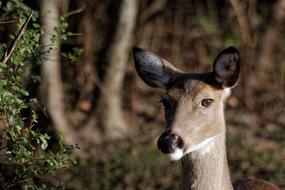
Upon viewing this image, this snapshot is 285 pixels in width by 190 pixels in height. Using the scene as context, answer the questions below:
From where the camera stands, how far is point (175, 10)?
16.0 metres

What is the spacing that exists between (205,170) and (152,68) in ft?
3.12

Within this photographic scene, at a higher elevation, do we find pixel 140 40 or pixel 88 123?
pixel 140 40

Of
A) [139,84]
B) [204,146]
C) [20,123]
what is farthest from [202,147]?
[139,84]

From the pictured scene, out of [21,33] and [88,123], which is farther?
[88,123]

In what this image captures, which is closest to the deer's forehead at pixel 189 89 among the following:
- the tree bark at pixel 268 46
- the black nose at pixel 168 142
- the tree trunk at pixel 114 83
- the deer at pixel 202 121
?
the deer at pixel 202 121

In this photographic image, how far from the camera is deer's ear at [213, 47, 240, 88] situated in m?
6.16

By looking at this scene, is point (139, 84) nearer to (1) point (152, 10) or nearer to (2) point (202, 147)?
(1) point (152, 10)

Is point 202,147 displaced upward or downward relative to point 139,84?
upward

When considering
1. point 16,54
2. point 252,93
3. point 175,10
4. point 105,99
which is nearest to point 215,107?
point 16,54

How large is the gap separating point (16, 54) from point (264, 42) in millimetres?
9679

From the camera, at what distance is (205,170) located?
612 cm

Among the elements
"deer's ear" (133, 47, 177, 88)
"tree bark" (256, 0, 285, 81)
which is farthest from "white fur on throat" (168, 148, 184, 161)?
"tree bark" (256, 0, 285, 81)

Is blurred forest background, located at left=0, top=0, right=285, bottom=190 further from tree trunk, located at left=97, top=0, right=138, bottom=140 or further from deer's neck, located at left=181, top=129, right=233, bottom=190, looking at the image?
deer's neck, located at left=181, top=129, right=233, bottom=190

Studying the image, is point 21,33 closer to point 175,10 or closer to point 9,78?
point 9,78
